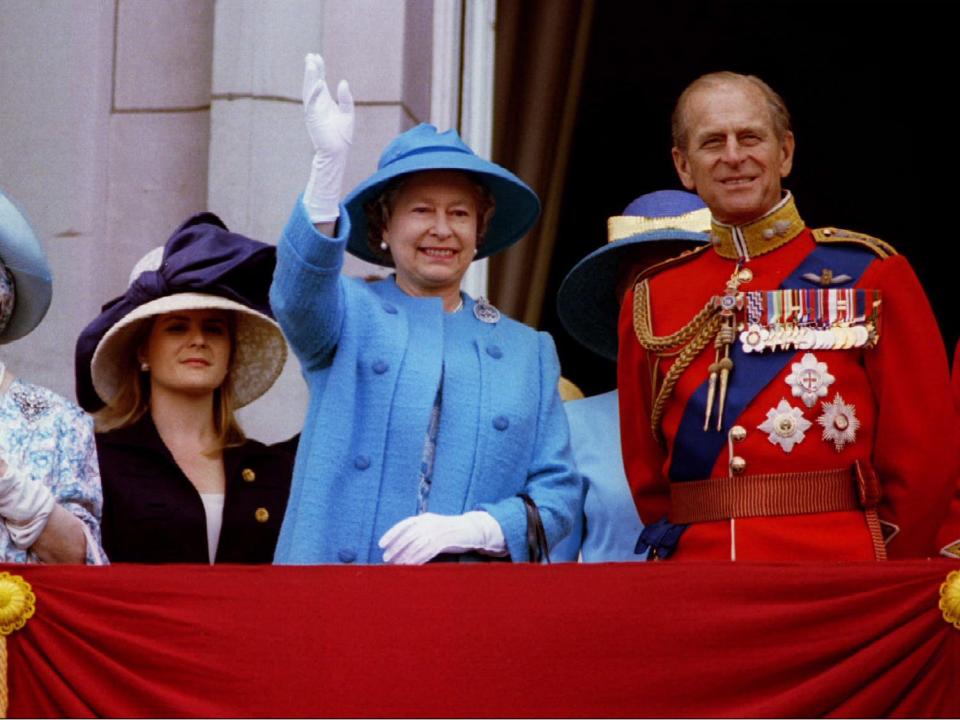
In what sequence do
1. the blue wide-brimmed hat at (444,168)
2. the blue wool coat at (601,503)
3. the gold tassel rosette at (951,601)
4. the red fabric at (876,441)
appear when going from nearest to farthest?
1. the gold tassel rosette at (951,601)
2. the red fabric at (876,441)
3. the blue wide-brimmed hat at (444,168)
4. the blue wool coat at (601,503)

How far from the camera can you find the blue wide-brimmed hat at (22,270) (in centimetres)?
459

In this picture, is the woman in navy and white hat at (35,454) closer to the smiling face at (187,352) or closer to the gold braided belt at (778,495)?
the smiling face at (187,352)

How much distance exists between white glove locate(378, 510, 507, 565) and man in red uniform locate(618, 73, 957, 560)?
32 centimetres

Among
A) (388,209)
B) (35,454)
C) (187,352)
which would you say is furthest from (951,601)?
(187,352)

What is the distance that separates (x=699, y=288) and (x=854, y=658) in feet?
3.27

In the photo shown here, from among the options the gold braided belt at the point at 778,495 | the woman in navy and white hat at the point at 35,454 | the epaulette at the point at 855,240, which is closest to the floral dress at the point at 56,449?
the woman in navy and white hat at the point at 35,454

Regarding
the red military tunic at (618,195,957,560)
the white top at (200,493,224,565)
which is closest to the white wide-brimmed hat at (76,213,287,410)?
the white top at (200,493,224,565)

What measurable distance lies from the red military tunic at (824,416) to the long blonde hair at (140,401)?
4.13 feet

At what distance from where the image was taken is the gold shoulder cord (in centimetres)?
436

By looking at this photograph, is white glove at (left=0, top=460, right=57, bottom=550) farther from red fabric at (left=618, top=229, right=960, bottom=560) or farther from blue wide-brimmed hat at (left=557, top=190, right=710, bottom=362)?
blue wide-brimmed hat at (left=557, top=190, right=710, bottom=362)

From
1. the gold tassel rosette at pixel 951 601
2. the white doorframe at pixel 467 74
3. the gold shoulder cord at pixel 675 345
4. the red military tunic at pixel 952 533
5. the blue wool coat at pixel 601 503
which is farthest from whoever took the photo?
the white doorframe at pixel 467 74

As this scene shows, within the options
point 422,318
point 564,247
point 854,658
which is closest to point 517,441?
point 422,318

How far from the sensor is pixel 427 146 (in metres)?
4.71

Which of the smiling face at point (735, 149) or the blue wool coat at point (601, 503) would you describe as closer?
the smiling face at point (735, 149)
